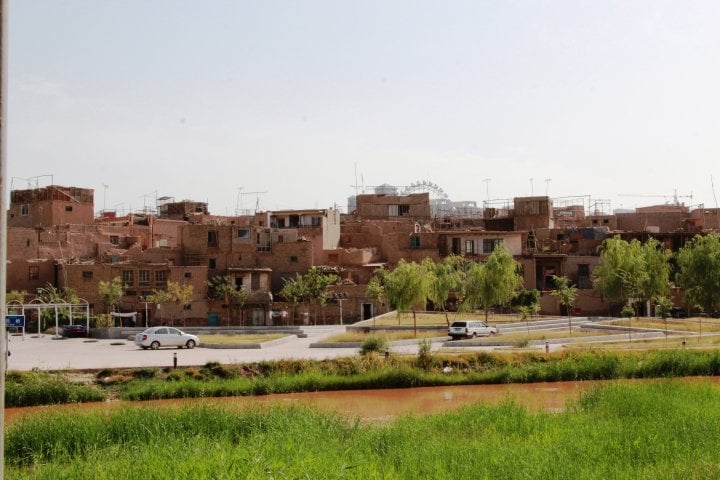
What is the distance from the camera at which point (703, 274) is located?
137 ft

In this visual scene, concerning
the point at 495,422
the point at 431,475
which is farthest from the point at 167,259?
the point at 431,475

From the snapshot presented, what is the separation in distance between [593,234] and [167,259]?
30755 millimetres

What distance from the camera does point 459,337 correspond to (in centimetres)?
3709

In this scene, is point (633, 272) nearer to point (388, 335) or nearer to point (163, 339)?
point (388, 335)

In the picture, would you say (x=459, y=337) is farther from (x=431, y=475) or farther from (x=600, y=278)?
(x=431, y=475)

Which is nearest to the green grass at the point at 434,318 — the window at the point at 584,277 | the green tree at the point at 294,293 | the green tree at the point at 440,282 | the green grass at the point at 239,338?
the green tree at the point at 440,282

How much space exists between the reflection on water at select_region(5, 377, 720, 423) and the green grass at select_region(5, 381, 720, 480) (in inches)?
131

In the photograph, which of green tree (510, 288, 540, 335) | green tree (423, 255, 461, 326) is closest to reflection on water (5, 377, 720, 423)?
green tree (423, 255, 461, 326)

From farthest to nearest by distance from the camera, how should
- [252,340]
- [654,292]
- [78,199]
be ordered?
[78,199], [654,292], [252,340]

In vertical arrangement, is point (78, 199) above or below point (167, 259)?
above

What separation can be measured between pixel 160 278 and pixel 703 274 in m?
32.2

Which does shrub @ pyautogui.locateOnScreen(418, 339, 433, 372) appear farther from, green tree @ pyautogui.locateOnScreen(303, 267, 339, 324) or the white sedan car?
green tree @ pyautogui.locateOnScreen(303, 267, 339, 324)

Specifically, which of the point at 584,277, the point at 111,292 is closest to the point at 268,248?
the point at 111,292

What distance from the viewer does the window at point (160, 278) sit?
162 ft
